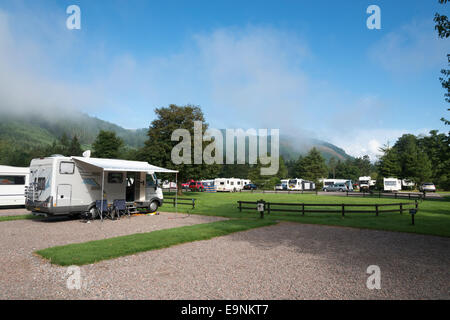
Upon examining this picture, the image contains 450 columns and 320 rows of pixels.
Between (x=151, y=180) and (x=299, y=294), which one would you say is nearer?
(x=299, y=294)

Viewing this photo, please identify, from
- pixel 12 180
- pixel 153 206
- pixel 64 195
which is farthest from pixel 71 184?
pixel 12 180

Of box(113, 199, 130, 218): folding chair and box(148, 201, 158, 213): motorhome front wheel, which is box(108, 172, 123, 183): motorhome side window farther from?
box(148, 201, 158, 213): motorhome front wheel

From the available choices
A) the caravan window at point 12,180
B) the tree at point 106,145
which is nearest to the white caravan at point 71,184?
the caravan window at point 12,180

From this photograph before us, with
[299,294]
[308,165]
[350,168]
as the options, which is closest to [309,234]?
[299,294]

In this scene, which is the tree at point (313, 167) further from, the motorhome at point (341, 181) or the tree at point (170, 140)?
the tree at point (170, 140)

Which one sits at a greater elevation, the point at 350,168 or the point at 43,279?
the point at 350,168

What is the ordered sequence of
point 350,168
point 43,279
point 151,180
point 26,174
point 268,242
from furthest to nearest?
point 350,168 < point 26,174 < point 151,180 < point 268,242 < point 43,279

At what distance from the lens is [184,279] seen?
528 centimetres

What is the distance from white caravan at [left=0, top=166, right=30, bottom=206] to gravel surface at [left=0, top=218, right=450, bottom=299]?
10116mm

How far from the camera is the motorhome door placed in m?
12.4

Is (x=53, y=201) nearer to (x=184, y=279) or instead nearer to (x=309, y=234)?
(x=184, y=279)
